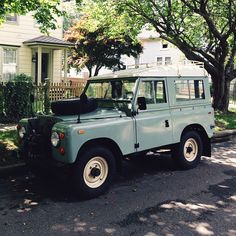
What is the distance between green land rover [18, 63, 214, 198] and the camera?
17.6 ft

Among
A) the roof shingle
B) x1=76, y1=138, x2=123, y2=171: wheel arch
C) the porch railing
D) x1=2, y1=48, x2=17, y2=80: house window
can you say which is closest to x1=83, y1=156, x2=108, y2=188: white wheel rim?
x1=76, y1=138, x2=123, y2=171: wheel arch

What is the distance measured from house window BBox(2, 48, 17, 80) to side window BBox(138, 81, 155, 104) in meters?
14.8

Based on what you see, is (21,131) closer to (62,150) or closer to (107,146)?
(62,150)

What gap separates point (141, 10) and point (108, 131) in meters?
10.5

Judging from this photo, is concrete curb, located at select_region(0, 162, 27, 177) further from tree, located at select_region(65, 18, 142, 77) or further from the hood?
tree, located at select_region(65, 18, 142, 77)

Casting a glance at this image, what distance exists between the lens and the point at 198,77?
24.7ft

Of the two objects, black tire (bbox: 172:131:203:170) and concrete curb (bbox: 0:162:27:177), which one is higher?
black tire (bbox: 172:131:203:170)

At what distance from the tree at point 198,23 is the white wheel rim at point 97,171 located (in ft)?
33.1

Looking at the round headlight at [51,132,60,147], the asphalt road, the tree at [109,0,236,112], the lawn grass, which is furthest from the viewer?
the tree at [109,0,236,112]

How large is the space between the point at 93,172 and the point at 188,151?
268 centimetres

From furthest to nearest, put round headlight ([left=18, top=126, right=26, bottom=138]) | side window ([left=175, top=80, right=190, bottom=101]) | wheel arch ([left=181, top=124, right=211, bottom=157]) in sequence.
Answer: wheel arch ([left=181, top=124, right=211, bottom=157])
side window ([left=175, top=80, right=190, bottom=101])
round headlight ([left=18, top=126, right=26, bottom=138])

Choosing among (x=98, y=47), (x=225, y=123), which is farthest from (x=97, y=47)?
(x=225, y=123)

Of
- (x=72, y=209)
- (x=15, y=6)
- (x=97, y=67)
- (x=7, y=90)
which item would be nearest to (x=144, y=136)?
(x=72, y=209)

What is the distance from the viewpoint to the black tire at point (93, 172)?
17.5 feet
